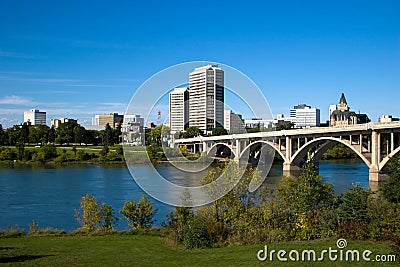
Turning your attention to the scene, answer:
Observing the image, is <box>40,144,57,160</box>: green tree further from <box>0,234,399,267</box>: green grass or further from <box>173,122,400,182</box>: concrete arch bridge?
<box>0,234,399,267</box>: green grass

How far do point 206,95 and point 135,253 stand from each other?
6567mm

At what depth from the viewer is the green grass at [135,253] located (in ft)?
23.8

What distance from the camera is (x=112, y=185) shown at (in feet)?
84.0

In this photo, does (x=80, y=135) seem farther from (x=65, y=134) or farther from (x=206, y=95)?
(x=206, y=95)

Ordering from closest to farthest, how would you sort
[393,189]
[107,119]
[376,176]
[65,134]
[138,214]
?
[138,214] < [393,189] < [376,176] < [65,134] < [107,119]

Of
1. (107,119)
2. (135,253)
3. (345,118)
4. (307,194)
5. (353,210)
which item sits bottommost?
(135,253)

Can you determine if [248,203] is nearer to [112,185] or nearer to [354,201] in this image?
[354,201]

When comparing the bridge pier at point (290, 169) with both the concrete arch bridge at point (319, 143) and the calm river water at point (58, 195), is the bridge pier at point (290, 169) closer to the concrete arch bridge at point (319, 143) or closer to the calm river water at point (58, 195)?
the concrete arch bridge at point (319, 143)

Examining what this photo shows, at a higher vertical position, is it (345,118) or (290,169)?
(345,118)

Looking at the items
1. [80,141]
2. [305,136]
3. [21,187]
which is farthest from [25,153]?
[305,136]

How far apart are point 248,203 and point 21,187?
57.1 ft

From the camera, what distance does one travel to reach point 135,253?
8.17 meters

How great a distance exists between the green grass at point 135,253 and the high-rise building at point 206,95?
3.94m

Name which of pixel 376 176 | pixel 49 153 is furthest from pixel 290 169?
pixel 49 153
